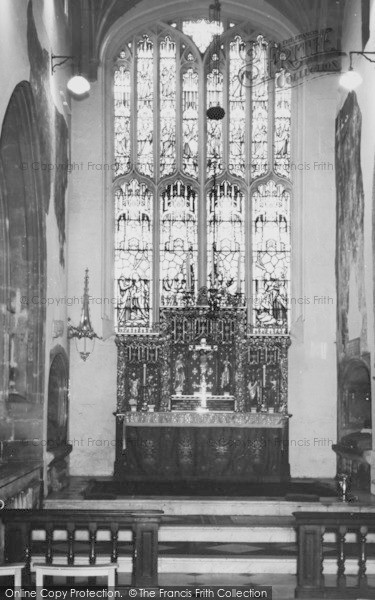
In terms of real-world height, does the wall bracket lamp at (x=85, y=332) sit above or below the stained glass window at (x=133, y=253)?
below

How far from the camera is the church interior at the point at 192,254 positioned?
15062 millimetres

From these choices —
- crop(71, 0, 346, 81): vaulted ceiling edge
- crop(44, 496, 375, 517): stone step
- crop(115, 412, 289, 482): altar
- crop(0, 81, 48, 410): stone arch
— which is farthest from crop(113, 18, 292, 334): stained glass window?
crop(44, 496, 375, 517): stone step

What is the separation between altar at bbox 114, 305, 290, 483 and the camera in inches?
699

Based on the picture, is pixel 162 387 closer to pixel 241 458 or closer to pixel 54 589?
pixel 241 458

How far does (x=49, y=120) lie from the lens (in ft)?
52.2

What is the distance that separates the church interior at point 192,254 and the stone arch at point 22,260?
30mm

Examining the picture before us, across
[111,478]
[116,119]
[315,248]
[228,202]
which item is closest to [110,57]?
[116,119]

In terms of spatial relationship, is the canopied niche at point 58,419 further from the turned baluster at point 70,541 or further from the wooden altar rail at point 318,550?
the wooden altar rail at point 318,550

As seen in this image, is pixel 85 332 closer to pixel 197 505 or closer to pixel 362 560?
pixel 197 505

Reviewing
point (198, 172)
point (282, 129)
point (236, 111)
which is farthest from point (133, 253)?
point (282, 129)

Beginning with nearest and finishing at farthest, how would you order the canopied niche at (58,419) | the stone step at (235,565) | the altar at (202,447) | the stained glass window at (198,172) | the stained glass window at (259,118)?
the stone step at (235,565) → the canopied niche at (58,419) → the altar at (202,447) → the stained glass window at (198,172) → the stained glass window at (259,118)

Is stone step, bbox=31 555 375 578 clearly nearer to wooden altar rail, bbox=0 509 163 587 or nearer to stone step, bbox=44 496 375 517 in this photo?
wooden altar rail, bbox=0 509 163 587

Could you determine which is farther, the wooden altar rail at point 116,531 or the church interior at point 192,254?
the church interior at point 192,254

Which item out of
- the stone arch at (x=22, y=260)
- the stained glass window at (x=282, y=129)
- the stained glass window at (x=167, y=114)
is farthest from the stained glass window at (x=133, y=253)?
the stone arch at (x=22, y=260)
